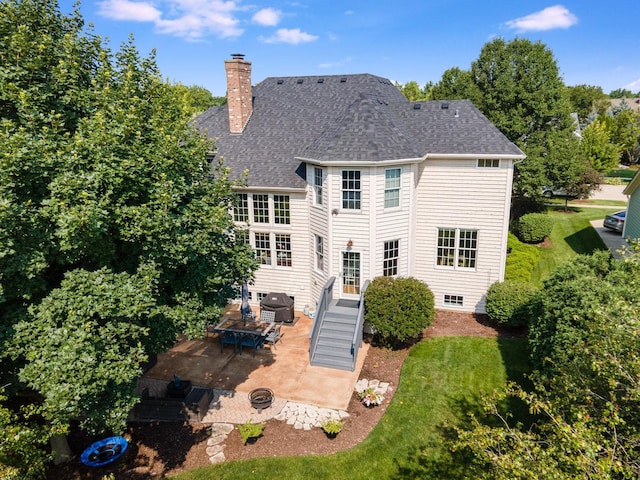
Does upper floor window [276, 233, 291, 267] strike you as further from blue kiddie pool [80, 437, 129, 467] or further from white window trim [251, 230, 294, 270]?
blue kiddie pool [80, 437, 129, 467]

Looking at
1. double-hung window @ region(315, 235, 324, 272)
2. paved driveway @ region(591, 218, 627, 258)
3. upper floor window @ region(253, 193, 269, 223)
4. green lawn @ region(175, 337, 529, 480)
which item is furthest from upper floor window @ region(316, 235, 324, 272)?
paved driveway @ region(591, 218, 627, 258)

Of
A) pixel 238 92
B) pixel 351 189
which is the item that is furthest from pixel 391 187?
pixel 238 92

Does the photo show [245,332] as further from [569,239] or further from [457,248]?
[569,239]

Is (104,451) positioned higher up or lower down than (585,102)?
lower down

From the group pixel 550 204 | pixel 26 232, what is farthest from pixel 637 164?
pixel 26 232

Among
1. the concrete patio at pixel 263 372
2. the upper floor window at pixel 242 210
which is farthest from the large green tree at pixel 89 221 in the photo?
the upper floor window at pixel 242 210

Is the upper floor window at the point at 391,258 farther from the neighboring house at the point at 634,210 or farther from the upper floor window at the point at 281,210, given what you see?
the neighboring house at the point at 634,210
